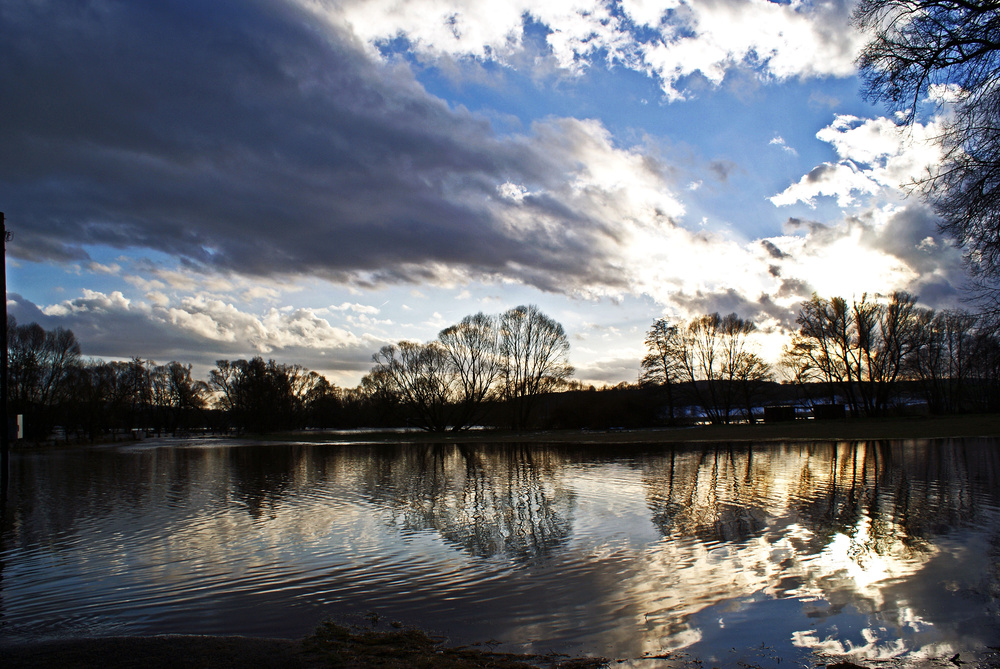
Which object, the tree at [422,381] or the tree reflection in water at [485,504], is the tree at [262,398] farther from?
the tree reflection in water at [485,504]

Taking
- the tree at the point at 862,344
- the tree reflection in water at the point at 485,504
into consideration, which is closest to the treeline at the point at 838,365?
the tree at the point at 862,344

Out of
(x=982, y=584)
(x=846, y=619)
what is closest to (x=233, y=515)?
(x=846, y=619)

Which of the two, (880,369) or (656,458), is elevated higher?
(880,369)

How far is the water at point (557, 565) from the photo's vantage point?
5.66 metres

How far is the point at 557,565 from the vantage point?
26.9 feet

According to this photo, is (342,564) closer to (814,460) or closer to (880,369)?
(814,460)

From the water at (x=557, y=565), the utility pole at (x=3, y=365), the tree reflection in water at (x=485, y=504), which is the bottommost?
the tree reflection in water at (x=485, y=504)

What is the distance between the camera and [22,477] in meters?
21.0

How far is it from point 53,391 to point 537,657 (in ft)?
231

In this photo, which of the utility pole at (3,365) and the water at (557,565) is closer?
the water at (557,565)

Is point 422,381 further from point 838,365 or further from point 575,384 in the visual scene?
point 838,365

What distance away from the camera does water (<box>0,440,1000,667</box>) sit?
5.66 meters

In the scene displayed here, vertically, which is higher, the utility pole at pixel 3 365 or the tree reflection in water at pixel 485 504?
the utility pole at pixel 3 365

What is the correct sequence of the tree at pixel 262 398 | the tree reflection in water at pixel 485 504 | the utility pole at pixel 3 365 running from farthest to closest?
the tree at pixel 262 398 < the utility pole at pixel 3 365 < the tree reflection in water at pixel 485 504
